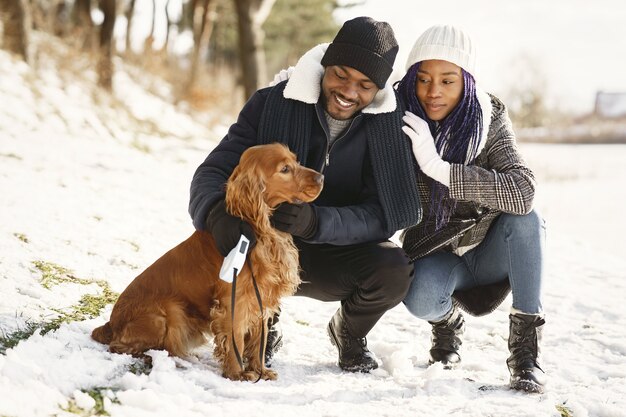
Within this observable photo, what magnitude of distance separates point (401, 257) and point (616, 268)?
14.1ft

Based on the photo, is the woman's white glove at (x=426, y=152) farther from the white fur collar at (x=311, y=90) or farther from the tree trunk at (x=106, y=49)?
the tree trunk at (x=106, y=49)

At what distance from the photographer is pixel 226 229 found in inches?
105

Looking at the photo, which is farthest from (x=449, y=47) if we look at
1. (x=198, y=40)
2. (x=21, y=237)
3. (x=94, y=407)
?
(x=198, y=40)

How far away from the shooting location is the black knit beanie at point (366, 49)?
118 inches

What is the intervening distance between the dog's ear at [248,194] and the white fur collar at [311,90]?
55cm

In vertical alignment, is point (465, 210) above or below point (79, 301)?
above

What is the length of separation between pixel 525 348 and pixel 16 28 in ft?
27.6

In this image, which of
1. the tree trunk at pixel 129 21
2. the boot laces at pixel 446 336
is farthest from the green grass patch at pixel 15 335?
the tree trunk at pixel 129 21

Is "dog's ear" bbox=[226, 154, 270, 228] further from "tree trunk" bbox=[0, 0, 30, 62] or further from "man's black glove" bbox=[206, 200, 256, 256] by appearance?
"tree trunk" bbox=[0, 0, 30, 62]

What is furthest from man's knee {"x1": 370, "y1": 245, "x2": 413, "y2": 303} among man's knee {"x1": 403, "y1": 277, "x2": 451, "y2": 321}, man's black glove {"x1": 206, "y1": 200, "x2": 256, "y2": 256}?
man's black glove {"x1": 206, "y1": 200, "x2": 256, "y2": 256}

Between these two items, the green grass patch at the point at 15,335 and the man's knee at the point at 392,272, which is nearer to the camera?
the green grass patch at the point at 15,335

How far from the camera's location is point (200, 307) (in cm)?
286

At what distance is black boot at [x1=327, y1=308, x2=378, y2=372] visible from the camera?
3082 millimetres

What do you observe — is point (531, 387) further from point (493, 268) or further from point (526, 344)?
point (493, 268)
